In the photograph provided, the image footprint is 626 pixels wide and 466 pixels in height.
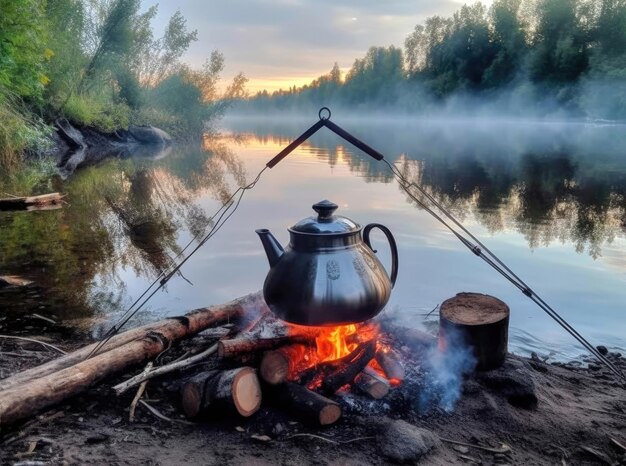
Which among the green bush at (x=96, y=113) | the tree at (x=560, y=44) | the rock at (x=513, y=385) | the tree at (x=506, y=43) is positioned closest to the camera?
the rock at (x=513, y=385)

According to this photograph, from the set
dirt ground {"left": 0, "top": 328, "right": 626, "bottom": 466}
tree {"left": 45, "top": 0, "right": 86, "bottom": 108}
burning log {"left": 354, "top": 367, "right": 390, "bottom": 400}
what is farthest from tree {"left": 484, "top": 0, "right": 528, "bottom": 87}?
burning log {"left": 354, "top": 367, "right": 390, "bottom": 400}

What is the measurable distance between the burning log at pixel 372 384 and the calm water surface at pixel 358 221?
55.5 inches

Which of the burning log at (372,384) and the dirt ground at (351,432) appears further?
the burning log at (372,384)

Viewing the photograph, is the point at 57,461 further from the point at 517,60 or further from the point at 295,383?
the point at 517,60

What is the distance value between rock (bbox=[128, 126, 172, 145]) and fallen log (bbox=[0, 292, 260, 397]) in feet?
115

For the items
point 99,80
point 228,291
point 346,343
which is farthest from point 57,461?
point 99,80

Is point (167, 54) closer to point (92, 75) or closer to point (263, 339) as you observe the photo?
point (92, 75)

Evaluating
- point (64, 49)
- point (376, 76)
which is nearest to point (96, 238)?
point (64, 49)

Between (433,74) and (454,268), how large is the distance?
99291 millimetres

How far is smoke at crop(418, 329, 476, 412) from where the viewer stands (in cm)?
352

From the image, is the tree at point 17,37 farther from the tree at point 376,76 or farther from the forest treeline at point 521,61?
the tree at point 376,76

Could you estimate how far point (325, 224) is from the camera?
11.2 ft

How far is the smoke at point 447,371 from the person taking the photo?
11.6 feet

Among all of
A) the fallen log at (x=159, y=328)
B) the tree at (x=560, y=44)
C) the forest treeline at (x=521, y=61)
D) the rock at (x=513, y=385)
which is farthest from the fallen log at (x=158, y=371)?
the tree at (x=560, y=44)
